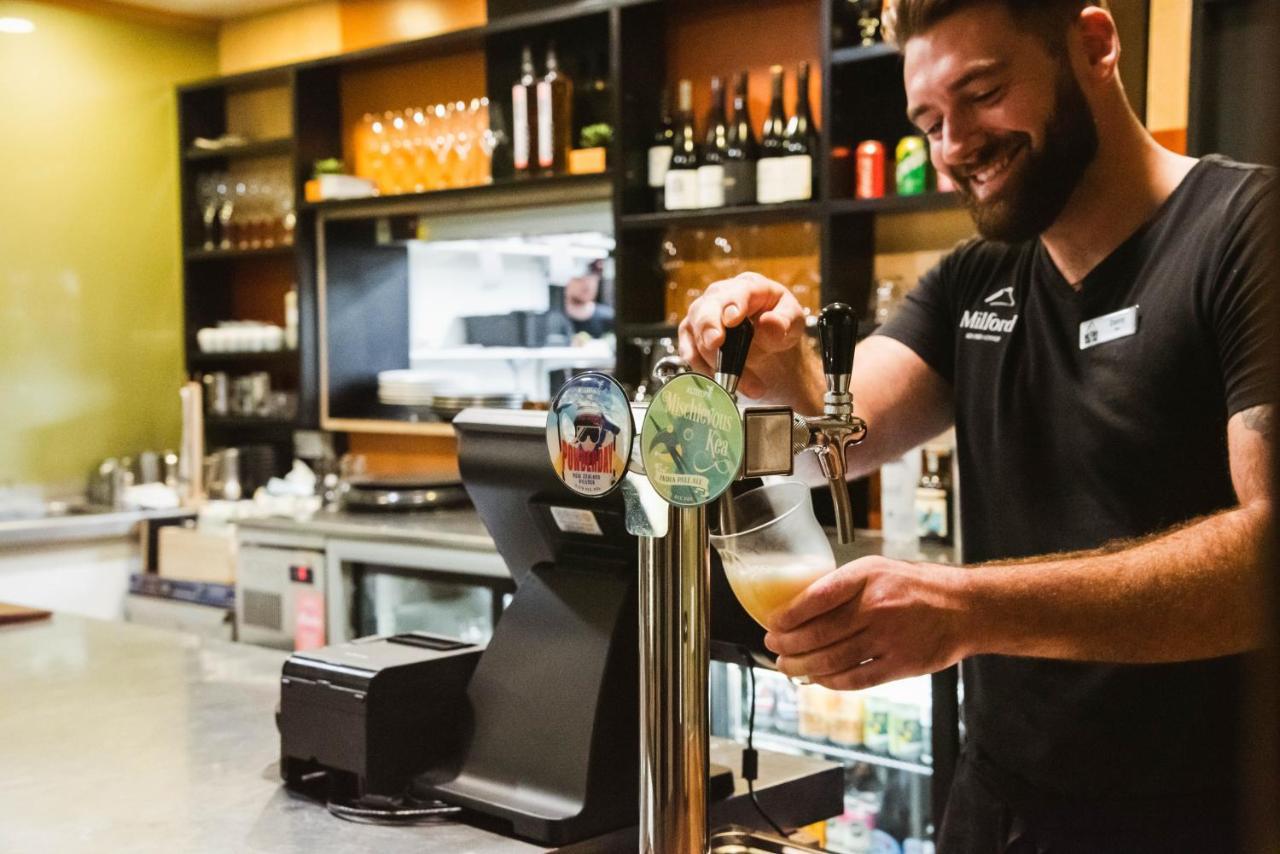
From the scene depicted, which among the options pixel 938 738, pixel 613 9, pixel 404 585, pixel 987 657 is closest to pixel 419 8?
pixel 613 9

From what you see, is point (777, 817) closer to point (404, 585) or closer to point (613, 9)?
point (404, 585)

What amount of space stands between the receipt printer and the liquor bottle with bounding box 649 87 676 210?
2.49 meters

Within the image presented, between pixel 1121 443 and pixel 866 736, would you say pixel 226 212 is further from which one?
pixel 1121 443

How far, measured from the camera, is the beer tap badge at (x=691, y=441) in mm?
824

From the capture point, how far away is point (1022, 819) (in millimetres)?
1453

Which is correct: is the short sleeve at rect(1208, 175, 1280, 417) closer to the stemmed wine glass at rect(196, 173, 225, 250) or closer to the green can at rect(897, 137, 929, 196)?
the green can at rect(897, 137, 929, 196)

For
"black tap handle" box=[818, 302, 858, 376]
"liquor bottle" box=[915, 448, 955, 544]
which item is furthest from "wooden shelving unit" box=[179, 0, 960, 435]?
"black tap handle" box=[818, 302, 858, 376]

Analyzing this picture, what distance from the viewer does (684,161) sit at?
145 inches

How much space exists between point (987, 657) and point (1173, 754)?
0.79 ft

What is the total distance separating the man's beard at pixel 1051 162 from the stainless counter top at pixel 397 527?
2084 millimetres

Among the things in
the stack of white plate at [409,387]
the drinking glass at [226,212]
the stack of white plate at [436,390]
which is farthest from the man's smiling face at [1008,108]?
the drinking glass at [226,212]

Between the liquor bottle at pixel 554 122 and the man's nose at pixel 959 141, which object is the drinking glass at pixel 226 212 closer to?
the liquor bottle at pixel 554 122

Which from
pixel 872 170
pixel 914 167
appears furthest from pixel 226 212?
pixel 914 167

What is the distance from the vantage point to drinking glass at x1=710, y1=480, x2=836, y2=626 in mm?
873
